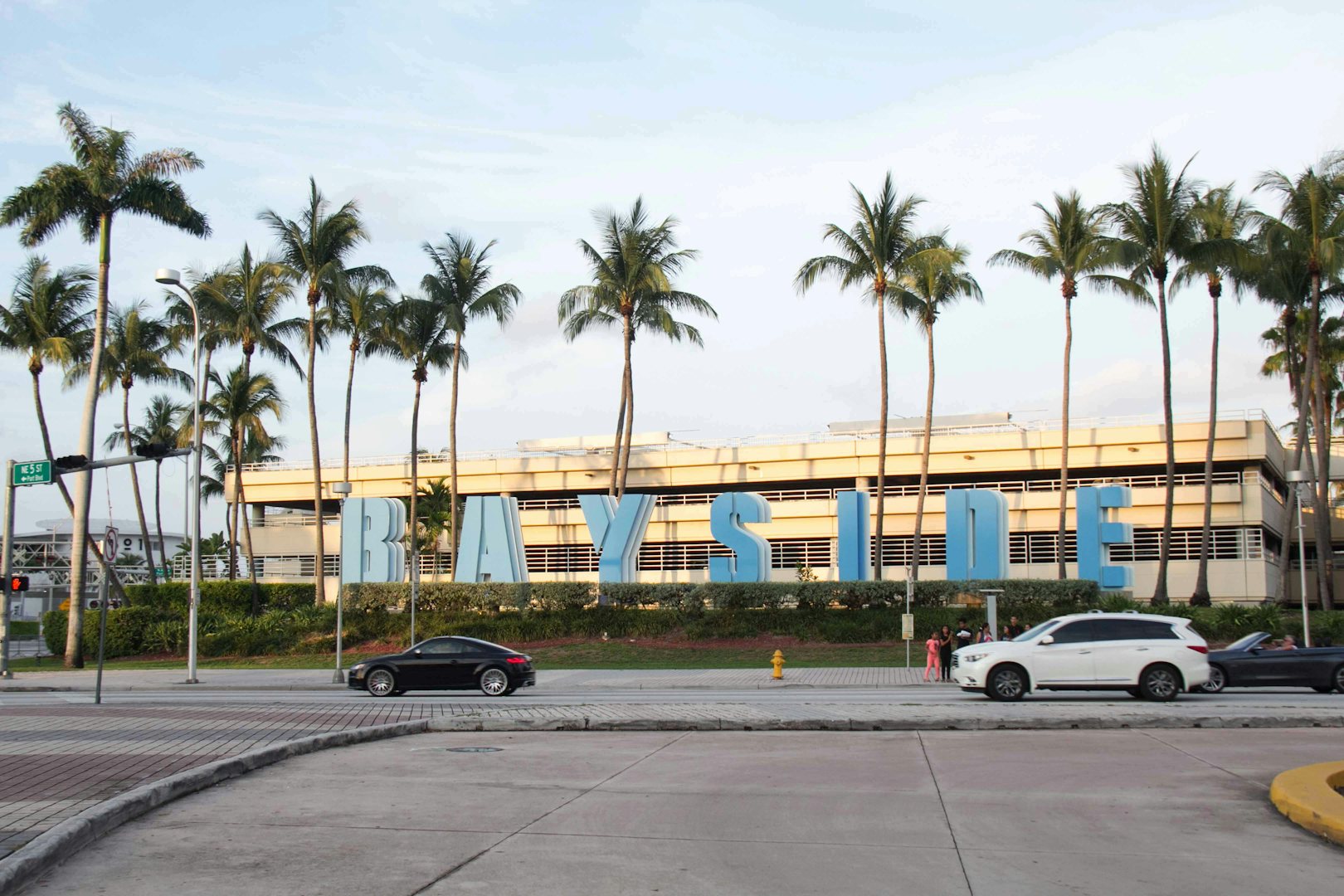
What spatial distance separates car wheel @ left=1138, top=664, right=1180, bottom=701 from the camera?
21.2 m

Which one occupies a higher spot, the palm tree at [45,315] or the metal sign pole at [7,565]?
the palm tree at [45,315]

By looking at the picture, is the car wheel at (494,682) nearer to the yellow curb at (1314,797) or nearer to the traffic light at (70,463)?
the traffic light at (70,463)

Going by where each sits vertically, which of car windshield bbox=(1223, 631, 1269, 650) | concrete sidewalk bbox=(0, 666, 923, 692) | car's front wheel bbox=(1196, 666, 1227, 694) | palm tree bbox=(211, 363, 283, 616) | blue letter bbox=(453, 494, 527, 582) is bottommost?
concrete sidewalk bbox=(0, 666, 923, 692)

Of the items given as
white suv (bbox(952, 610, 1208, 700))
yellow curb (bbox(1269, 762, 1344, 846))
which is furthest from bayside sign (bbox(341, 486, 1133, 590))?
yellow curb (bbox(1269, 762, 1344, 846))

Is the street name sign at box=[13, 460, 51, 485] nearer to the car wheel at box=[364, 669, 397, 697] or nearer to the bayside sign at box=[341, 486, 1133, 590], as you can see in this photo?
the bayside sign at box=[341, 486, 1133, 590]

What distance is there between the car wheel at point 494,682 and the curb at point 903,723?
9397mm

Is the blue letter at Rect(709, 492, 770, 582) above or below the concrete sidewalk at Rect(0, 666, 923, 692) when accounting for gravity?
above

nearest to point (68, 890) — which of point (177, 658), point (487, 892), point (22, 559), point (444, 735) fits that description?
point (487, 892)

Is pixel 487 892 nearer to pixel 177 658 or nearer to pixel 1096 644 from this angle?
pixel 1096 644

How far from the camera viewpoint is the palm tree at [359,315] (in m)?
50.6

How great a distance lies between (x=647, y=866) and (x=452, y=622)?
1518 inches

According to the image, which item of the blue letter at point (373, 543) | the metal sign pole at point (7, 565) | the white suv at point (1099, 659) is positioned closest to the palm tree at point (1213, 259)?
the white suv at point (1099, 659)

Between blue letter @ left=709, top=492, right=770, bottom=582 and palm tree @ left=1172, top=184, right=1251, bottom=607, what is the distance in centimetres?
1594

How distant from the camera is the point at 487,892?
7066 mm
